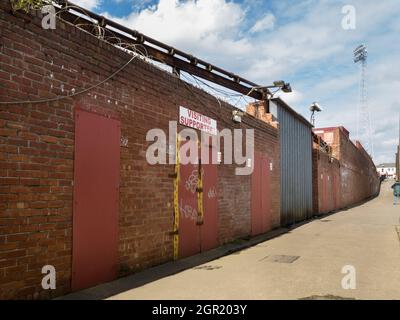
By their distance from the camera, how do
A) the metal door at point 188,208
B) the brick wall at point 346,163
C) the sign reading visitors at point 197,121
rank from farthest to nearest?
the brick wall at point 346,163, the sign reading visitors at point 197,121, the metal door at point 188,208

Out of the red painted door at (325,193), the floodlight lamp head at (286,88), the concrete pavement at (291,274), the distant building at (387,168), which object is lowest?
the concrete pavement at (291,274)

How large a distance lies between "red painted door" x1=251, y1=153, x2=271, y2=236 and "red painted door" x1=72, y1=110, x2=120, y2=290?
6.76 metres

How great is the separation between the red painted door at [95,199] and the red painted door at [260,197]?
6761 mm

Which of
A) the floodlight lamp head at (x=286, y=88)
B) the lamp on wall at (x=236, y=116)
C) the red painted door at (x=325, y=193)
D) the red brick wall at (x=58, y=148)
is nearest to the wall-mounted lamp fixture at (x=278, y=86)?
the floodlight lamp head at (x=286, y=88)

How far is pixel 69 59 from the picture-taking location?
5.48m

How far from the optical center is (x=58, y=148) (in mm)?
5238

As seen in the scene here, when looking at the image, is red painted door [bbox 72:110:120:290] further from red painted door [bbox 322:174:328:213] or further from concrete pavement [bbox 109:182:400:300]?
red painted door [bbox 322:174:328:213]

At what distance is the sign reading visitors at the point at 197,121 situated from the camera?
8.46 metres

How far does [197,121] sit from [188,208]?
1.99 m

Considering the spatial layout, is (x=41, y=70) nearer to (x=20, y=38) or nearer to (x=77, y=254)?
(x=20, y=38)

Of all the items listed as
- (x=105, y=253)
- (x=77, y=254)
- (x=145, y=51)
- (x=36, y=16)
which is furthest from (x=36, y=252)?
(x=145, y=51)

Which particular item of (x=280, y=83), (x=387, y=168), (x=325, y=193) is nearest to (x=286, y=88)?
(x=280, y=83)

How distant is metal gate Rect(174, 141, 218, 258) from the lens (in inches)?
328

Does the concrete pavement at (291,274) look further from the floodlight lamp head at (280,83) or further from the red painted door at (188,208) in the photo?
the floodlight lamp head at (280,83)
